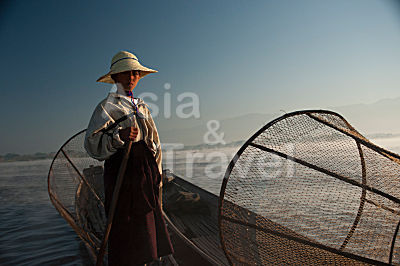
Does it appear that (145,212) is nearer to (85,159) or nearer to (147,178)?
(147,178)

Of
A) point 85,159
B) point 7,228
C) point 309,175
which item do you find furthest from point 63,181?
point 309,175

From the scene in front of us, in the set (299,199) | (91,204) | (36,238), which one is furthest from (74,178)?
(299,199)

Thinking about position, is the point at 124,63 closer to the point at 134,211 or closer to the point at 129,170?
the point at 129,170

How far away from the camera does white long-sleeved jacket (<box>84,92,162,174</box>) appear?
1.65 metres

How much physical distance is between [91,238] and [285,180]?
2.03 m

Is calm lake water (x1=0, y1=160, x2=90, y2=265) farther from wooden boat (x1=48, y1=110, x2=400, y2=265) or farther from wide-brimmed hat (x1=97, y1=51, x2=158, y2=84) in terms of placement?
wide-brimmed hat (x1=97, y1=51, x2=158, y2=84)

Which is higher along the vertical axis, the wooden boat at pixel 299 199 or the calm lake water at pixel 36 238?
the wooden boat at pixel 299 199

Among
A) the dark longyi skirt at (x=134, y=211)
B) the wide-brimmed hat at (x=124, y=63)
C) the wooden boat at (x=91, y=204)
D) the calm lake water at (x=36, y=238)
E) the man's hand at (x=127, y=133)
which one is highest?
the wide-brimmed hat at (x=124, y=63)

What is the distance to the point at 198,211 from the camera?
3.97m

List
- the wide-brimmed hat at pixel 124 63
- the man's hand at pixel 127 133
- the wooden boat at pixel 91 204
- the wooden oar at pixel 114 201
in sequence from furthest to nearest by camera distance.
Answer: the wooden boat at pixel 91 204
the wide-brimmed hat at pixel 124 63
the man's hand at pixel 127 133
the wooden oar at pixel 114 201

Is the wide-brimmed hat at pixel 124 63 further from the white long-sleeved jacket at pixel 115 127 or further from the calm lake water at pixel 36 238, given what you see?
the calm lake water at pixel 36 238

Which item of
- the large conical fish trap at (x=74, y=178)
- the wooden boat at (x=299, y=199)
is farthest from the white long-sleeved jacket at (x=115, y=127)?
the large conical fish trap at (x=74, y=178)

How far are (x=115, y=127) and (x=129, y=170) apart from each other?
0.97ft

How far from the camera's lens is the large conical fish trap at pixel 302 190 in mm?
1855
